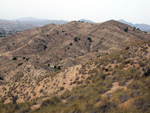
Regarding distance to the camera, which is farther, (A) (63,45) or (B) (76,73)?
(A) (63,45)

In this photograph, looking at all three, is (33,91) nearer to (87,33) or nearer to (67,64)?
(67,64)

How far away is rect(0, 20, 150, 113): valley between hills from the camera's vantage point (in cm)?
738

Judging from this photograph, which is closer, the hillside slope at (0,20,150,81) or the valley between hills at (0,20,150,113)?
the valley between hills at (0,20,150,113)

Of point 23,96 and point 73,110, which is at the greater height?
point 73,110

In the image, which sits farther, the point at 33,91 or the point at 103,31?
the point at 103,31

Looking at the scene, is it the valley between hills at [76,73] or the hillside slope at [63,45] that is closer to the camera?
the valley between hills at [76,73]

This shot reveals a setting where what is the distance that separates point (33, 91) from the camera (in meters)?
19.2

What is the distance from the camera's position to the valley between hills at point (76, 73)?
738 centimetres

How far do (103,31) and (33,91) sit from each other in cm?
7436

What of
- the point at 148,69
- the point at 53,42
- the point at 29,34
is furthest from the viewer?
the point at 29,34

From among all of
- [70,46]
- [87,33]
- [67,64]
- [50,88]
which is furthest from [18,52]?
[50,88]

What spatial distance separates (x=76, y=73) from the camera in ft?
65.2

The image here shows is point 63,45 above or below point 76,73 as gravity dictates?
above

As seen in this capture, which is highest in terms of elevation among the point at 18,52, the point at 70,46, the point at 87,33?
the point at 87,33
